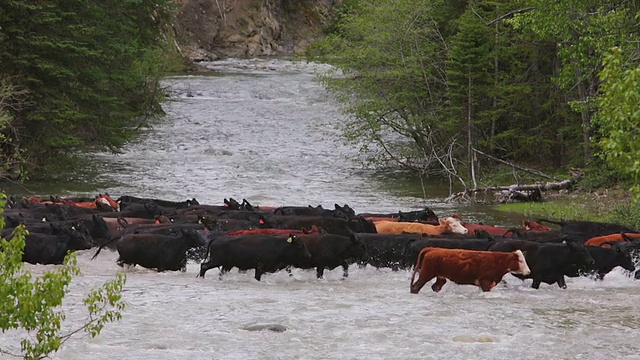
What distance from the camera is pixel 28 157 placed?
2859 centimetres

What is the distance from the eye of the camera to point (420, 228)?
1736cm

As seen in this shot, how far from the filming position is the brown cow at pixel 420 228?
1716cm

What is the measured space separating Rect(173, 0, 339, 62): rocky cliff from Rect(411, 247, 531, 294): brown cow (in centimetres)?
5862

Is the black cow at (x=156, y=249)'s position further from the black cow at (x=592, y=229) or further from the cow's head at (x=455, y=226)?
the black cow at (x=592, y=229)

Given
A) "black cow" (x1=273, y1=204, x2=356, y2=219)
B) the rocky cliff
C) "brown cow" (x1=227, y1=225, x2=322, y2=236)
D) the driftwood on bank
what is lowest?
"brown cow" (x1=227, y1=225, x2=322, y2=236)

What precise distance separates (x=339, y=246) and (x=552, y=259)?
10.1ft

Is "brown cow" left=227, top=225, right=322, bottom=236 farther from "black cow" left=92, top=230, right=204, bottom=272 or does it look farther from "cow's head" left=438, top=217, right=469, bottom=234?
"cow's head" left=438, top=217, right=469, bottom=234

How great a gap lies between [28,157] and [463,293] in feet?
60.5

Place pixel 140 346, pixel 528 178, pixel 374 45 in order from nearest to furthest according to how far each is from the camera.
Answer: pixel 140 346 → pixel 528 178 → pixel 374 45

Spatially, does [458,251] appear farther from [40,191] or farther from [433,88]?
[433,88]

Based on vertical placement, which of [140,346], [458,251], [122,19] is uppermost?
[122,19]

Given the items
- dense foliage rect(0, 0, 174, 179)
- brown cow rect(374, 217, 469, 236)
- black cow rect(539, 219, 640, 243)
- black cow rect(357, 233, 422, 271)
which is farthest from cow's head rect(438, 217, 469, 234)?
dense foliage rect(0, 0, 174, 179)

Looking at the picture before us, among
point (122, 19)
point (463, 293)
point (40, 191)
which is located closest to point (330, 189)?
point (40, 191)

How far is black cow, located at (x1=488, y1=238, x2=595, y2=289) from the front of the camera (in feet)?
45.5
